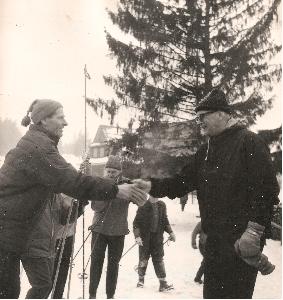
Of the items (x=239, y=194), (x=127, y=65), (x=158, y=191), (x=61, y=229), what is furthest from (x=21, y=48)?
(x=127, y=65)

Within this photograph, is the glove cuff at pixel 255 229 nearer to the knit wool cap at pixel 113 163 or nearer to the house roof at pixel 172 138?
the knit wool cap at pixel 113 163

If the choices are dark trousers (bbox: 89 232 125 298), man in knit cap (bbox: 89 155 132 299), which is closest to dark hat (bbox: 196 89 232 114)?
man in knit cap (bbox: 89 155 132 299)

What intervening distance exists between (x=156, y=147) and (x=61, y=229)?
1113 centimetres

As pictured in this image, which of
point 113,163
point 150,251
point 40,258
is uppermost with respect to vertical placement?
point 113,163

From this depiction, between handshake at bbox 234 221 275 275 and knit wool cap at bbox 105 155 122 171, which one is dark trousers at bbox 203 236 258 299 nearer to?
handshake at bbox 234 221 275 275

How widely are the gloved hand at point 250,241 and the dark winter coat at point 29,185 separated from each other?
0.98 metres

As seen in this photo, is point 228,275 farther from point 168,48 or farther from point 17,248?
point 168,48

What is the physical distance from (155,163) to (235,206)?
40.7 feet

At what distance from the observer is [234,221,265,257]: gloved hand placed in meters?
2.42

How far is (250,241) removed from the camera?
2422 millimetres

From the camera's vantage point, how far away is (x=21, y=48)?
18.7 ft

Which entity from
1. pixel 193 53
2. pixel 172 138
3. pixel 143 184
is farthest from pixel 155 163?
pixel 143 184

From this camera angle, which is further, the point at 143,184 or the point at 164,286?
the point at 164,286

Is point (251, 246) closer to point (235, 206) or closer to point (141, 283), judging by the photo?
point (235, 206)
